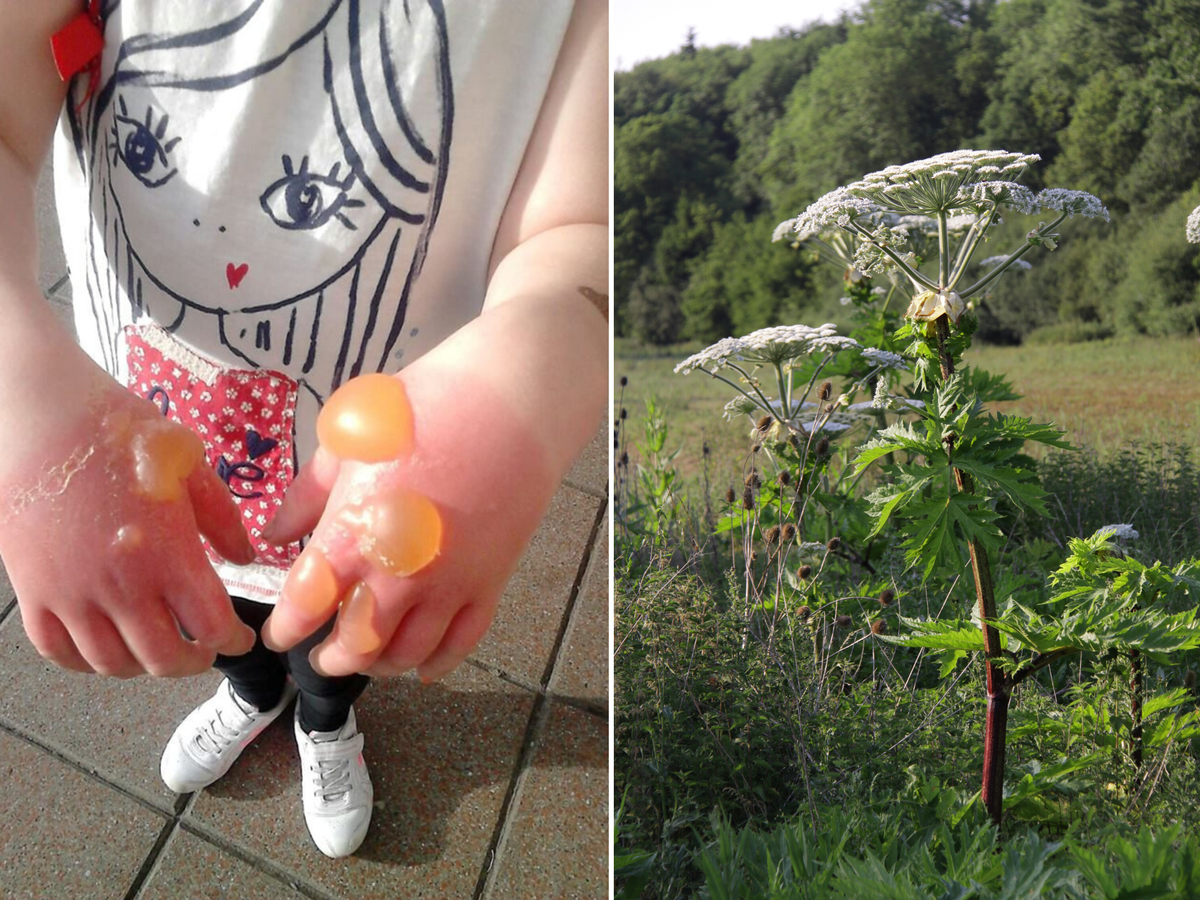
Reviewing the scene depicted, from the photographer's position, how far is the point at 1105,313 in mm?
749

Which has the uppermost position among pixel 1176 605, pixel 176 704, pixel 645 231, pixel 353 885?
pixel 645 231

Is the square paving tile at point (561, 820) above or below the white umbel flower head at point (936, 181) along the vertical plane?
below

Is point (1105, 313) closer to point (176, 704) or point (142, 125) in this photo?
point (142, 125)

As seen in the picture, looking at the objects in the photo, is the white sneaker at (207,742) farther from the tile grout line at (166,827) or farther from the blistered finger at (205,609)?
the blistered finger at (205,609)

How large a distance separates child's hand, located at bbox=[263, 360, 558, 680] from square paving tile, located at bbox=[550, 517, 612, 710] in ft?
2.02

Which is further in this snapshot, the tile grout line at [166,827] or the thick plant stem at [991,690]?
the tile grout line at [166,827]

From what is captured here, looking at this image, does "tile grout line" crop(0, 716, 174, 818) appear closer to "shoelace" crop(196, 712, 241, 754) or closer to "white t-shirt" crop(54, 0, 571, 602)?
"shoelace" crop(196, 712, 241, 754)

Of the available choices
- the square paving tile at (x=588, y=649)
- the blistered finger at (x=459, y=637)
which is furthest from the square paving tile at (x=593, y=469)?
the blistered finger at (x=459, y=637)

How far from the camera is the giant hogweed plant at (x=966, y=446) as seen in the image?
1.93ft

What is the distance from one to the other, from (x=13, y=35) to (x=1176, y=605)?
83 centimetres

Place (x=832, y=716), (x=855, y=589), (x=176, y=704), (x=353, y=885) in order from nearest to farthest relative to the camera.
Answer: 1. (x=832, y=716)
2. (x=855, y=589)
3. (x=353, y=885)
4. (x=176, y=704)

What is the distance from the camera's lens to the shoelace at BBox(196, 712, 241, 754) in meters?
1.09

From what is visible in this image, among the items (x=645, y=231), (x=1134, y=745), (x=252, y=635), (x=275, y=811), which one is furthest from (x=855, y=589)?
(x=275, y=811)

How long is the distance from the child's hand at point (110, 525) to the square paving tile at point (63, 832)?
60cm
